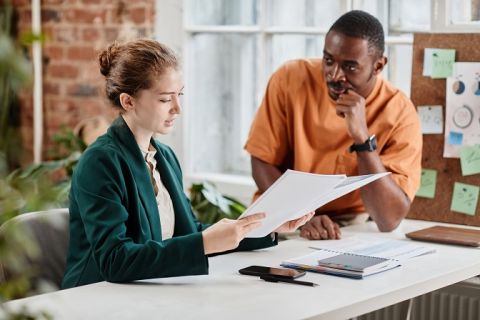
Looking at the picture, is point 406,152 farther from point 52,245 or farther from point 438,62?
point 52,245

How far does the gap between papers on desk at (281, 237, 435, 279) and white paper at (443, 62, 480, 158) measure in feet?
2.07

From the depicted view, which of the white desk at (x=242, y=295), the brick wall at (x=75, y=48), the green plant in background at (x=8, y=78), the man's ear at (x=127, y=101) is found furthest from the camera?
the brick wall at (x=75, y=48)

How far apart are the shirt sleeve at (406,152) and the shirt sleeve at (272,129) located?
1.13 ft

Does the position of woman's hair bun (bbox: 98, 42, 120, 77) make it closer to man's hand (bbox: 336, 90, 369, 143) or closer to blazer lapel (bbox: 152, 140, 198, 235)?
blazer lapel (bbox: 152, 140, 198, 235)

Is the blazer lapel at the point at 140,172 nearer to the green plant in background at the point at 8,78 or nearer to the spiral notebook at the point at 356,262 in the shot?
the spiral notebook at the point at 356,262

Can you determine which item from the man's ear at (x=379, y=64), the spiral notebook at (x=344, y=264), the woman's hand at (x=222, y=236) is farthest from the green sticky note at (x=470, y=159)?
the woman's hand at (x=222, y=236)

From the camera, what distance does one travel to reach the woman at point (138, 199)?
186cm

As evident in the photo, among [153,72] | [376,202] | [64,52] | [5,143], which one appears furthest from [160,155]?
[64,52]

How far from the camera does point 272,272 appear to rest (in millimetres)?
1945

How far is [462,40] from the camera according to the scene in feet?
9.37

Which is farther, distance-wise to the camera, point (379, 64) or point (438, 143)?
point (438, 143)

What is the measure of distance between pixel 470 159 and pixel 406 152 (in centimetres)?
29

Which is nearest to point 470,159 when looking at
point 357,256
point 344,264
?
point 357,256

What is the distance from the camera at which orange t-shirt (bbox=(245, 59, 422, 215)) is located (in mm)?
2701
